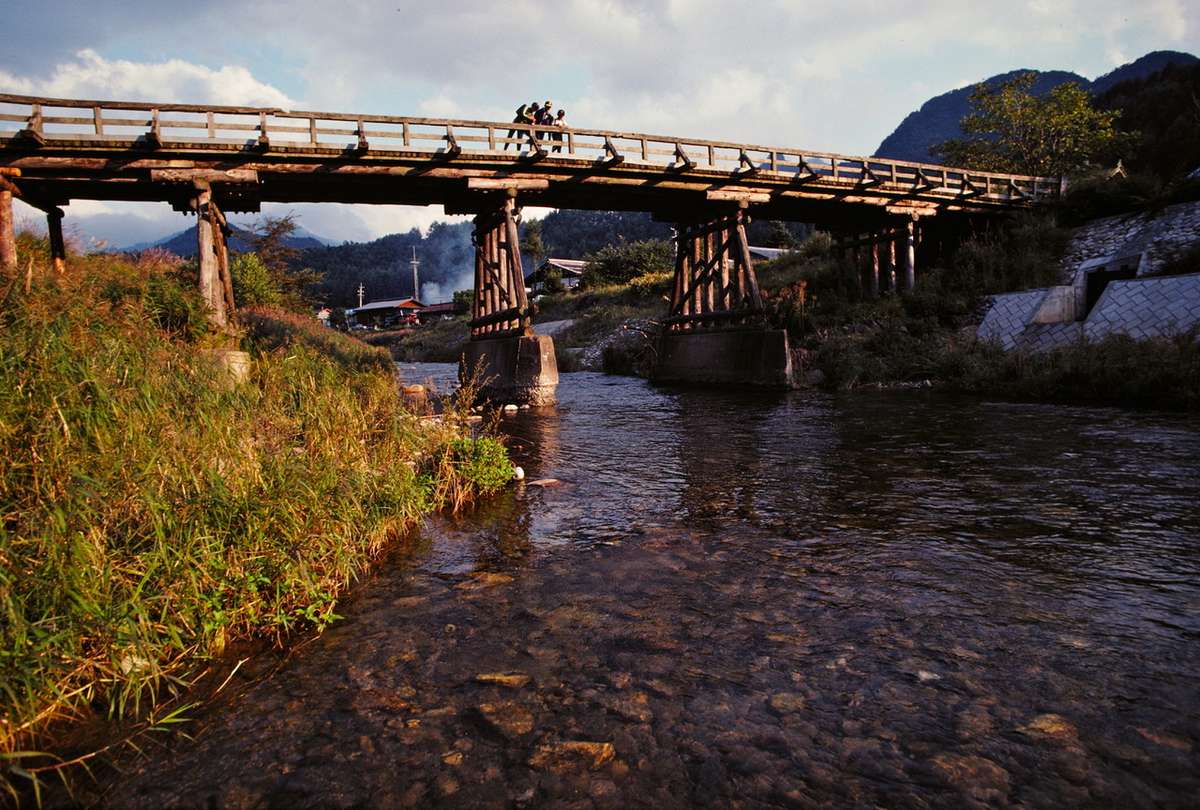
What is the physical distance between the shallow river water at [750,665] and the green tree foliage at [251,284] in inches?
775

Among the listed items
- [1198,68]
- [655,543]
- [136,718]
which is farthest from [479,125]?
[1198,68]

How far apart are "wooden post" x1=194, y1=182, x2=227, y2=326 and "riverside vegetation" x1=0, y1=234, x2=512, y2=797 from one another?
7.32m

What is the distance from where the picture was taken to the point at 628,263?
46.0m

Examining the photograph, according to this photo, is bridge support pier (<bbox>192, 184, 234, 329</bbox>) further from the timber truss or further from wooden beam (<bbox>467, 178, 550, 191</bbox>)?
the timber truss

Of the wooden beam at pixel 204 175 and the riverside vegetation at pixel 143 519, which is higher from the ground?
the wooden beam at pixel 204 175

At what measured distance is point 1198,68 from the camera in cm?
3866

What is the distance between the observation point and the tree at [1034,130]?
3028cm

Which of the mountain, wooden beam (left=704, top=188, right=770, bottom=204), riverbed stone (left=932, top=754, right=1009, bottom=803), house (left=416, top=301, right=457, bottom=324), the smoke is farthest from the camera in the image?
the smoke

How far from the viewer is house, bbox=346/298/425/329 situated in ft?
246

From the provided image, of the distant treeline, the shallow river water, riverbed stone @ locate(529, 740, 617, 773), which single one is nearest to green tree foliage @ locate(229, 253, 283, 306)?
the shallow river water

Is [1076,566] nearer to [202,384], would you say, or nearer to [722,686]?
[722,686]

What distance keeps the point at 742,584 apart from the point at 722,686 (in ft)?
3.54

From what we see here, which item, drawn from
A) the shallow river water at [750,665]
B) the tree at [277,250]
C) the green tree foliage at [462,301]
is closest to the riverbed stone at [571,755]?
the shallow river water at [750,665]

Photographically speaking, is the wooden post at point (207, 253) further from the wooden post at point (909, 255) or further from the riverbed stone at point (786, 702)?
the wooden post at point (909, 255)
